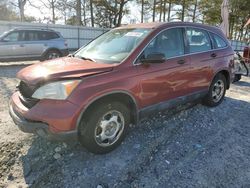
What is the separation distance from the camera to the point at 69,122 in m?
3.14

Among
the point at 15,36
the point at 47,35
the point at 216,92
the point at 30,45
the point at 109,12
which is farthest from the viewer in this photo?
the point at 109,12

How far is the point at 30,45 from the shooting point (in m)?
11.4

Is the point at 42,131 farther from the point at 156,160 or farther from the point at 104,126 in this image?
the point at 156,160

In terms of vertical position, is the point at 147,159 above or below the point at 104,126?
below

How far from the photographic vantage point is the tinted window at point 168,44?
4.11 m

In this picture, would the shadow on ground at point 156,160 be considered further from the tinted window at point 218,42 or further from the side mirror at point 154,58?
the tinted window at point 218,42

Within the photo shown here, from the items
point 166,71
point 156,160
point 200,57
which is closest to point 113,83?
point 166,71

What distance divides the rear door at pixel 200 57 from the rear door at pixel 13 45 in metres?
8.55

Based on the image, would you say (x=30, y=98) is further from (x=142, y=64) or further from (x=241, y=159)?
(x=241, y=159)

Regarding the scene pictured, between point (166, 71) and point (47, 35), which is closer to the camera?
point (166, 71)

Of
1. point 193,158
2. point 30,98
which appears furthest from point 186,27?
point 30,98

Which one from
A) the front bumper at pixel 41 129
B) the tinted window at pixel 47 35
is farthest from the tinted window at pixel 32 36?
the front bumper at pixel 41 129

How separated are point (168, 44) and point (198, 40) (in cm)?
101

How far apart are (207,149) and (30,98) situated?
264 centimetres
